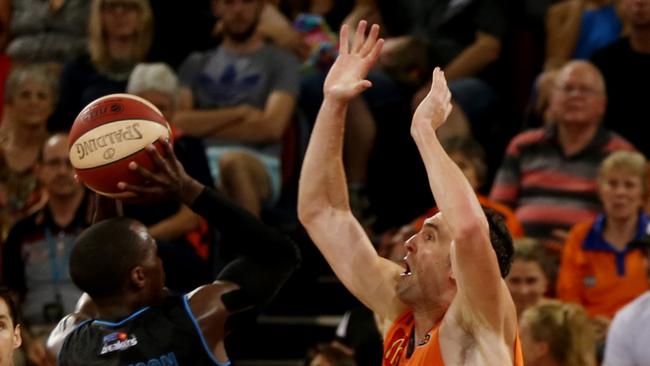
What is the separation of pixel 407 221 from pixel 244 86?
1.29 meters

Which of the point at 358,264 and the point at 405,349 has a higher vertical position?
the point at 358,264

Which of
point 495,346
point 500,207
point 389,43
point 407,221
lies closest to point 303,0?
point 389,43

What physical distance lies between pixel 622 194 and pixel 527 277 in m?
0.74

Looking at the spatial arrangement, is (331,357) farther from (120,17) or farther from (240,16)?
(120,17)

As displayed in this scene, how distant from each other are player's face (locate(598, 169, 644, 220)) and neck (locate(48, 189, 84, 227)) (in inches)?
111

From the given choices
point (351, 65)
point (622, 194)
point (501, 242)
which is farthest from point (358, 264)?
point (622, 194)

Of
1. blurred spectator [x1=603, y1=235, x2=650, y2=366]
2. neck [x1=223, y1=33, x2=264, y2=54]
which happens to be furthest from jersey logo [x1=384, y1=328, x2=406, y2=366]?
neck [x1=223, y1=33, x2=264, y2=54]

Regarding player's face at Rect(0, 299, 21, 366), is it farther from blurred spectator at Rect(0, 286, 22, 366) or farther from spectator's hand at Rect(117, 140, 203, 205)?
spectator's hand at Rect(117, 140, 203, 205)

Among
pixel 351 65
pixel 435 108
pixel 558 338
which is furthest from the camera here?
pixel 558 338

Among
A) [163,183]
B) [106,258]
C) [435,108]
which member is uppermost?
[435,108]

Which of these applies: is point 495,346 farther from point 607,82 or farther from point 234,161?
point 607,82

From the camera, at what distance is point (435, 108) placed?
422 cm

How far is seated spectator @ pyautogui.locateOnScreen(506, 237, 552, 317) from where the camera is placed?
6.83 meters

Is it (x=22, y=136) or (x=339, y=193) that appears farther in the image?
(x=22, y=136)
